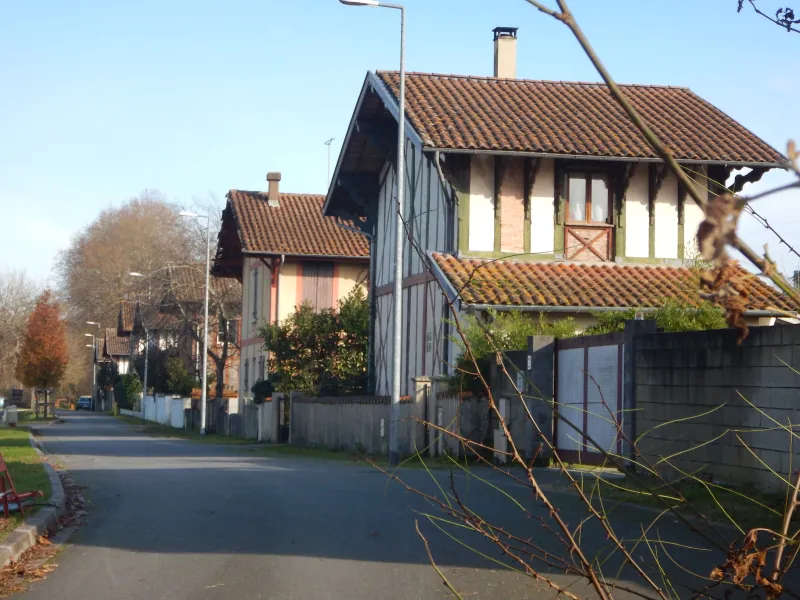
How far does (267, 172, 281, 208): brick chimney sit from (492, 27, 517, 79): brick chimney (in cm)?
1659

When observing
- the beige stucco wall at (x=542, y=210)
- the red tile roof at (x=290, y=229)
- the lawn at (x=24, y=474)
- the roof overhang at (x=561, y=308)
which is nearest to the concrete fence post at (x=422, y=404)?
the roof overhang at (x=561, y=308)

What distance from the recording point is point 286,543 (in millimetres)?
10031

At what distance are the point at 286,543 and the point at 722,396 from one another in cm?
529

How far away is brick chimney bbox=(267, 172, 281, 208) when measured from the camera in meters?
45.1

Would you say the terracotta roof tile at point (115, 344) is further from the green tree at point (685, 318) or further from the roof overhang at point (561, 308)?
the green tree at point (685, 318)

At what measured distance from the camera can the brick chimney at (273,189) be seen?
4509cm

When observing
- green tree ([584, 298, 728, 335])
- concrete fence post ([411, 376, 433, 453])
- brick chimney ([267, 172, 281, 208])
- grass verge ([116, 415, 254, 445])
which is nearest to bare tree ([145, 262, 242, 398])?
grass verge ([116, 415, 254, 445])

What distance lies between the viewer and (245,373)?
46.2 meters

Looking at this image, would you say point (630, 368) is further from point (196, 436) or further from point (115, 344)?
point (115, 344)

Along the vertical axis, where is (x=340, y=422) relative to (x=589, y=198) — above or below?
below

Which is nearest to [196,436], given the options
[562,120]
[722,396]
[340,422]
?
[340,422]

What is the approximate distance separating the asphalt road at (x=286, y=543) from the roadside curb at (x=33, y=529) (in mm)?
361

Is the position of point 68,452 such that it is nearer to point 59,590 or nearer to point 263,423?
point 263,423

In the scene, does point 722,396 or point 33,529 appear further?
point 722,396
